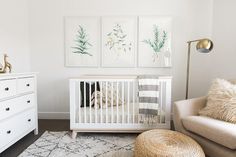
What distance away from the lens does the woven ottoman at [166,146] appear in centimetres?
152

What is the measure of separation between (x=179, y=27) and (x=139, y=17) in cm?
70

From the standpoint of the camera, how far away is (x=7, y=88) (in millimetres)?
1942

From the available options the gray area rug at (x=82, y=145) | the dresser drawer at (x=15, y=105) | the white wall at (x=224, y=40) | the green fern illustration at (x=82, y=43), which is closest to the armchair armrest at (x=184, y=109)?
the gray area rug at (x=82, y=145)

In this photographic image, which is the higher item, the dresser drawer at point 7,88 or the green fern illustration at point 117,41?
the green fern illustration at point 117,41

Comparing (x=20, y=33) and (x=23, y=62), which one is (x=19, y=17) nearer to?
(x=20, y=33)

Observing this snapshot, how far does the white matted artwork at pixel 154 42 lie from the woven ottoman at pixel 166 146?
1.52m

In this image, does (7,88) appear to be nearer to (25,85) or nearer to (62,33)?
(25,85)

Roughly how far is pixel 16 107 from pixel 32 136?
62cm

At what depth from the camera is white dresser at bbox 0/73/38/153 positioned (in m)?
1.90

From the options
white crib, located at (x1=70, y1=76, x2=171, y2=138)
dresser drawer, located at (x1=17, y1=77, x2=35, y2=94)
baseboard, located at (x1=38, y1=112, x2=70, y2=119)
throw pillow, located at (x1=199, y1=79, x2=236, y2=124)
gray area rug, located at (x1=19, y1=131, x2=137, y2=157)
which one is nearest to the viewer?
throw pillow, located at (x1=199, y1=79, x2=236, y2=124)

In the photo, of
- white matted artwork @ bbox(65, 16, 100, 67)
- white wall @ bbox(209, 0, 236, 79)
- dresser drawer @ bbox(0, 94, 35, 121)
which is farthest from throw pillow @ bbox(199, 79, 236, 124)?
dresser drawer @ bbox(0, 94, 35, 121)

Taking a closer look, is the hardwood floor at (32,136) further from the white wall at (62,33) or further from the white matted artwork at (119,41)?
the white matted artwork at (119,41)

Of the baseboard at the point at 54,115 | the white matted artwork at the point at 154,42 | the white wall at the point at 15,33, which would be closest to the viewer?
the white wall at the point at 15,33

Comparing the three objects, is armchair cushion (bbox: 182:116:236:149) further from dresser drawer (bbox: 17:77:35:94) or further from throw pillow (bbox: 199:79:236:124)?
dresser drawer (bbox: 17:77:35:94)
